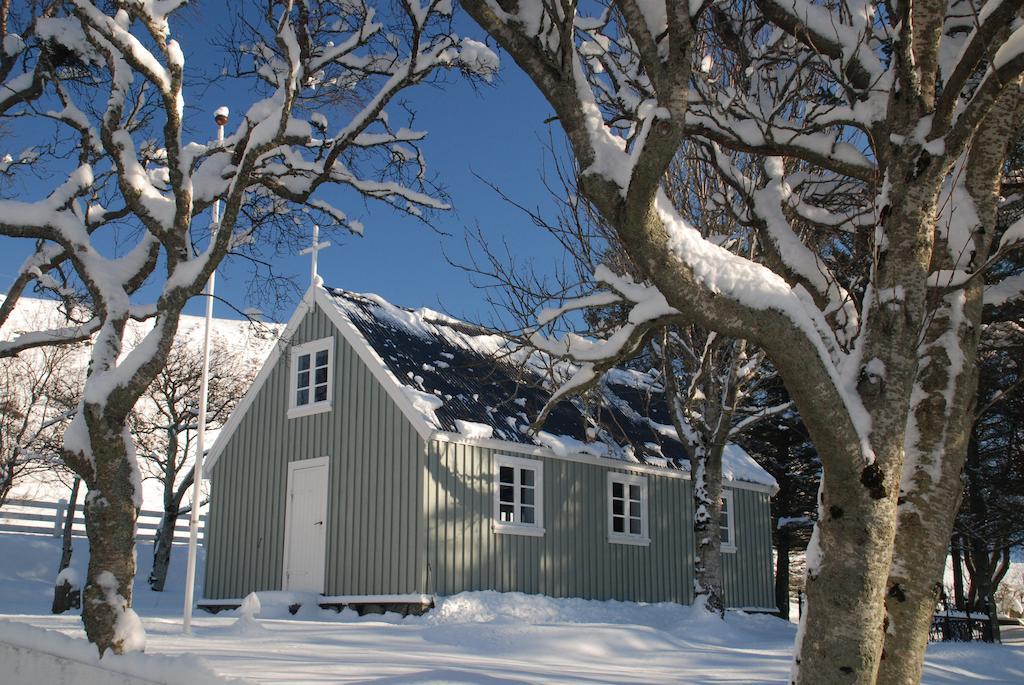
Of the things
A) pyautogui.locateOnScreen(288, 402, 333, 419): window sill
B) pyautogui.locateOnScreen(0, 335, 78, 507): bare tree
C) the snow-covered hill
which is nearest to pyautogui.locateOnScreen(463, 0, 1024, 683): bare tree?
pyautogui.locateOnScreen(288, 402, 333, 419): window sill

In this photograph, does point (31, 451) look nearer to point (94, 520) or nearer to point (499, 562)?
point (499, 562)

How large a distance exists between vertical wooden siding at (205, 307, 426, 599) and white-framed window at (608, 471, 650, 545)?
192 inches

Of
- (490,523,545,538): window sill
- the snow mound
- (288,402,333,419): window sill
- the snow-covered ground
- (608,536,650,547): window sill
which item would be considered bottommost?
the snow-covered ground

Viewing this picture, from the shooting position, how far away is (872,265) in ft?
17.5

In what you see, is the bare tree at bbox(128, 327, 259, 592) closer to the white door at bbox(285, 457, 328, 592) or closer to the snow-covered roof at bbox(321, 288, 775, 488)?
the white door at bbox(285, 457, 328, 592)

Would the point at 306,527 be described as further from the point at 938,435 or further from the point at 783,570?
the point at 783,570

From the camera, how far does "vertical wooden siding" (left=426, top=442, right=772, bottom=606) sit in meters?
15.8

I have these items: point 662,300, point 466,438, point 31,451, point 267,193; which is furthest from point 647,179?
point 31,451

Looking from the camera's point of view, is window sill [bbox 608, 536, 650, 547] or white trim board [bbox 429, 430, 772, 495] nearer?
white trim board [bbox 429, 430, 772, 495]

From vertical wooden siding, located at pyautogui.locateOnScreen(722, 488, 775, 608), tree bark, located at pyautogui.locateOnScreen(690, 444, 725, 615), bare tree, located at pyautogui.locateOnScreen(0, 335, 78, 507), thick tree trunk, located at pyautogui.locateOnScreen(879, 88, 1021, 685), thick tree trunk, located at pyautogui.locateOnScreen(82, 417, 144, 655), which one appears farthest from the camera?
bare tree, located at pyautogui.locateOnScreen(0, 335, 78, 507)

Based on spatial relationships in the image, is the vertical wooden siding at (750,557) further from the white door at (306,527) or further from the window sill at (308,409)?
the window sill at (308,409)

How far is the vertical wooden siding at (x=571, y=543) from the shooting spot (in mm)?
15773

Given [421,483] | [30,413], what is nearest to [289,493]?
[421,483]

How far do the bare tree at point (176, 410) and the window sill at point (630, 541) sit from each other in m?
13.8
